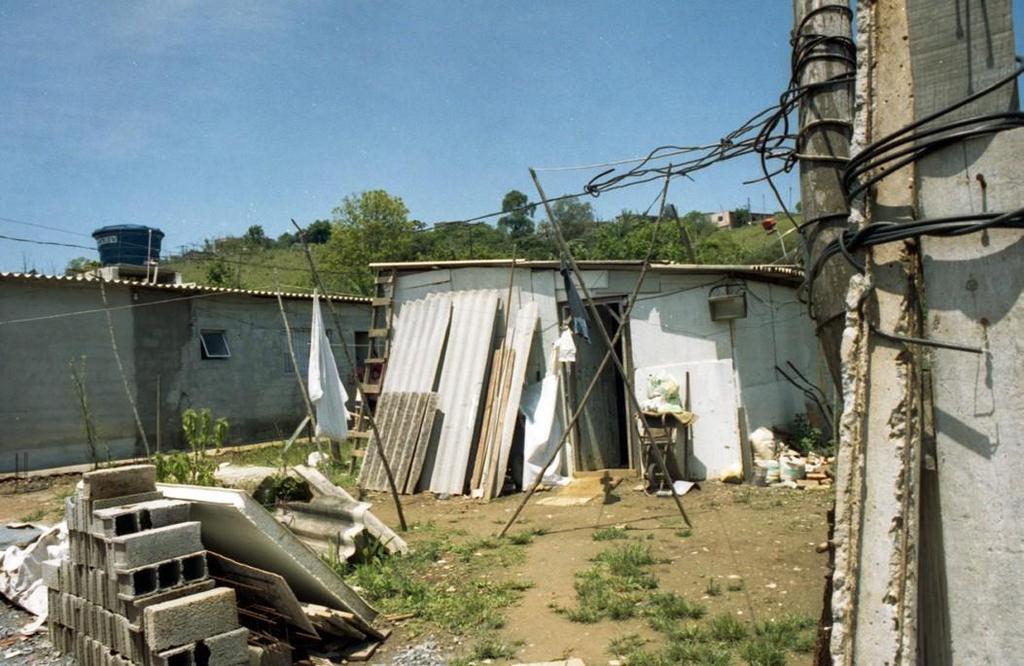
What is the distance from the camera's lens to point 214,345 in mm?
15719

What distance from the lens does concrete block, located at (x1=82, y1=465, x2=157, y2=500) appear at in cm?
440

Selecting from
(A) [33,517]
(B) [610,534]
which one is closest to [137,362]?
(A) [33,517]

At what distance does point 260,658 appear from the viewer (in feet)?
13.6

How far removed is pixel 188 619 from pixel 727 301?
799cm

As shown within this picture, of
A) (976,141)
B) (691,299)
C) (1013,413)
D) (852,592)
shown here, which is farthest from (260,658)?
(691,299)

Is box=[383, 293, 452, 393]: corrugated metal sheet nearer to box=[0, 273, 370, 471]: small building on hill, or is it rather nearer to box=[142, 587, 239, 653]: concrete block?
box=[0, 273, 370, 471]: small building on hill

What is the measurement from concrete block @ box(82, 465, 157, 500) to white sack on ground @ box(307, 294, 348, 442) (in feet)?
16.8

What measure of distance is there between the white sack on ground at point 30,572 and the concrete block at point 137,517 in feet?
8.04

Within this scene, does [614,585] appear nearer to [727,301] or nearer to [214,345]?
[727,301]

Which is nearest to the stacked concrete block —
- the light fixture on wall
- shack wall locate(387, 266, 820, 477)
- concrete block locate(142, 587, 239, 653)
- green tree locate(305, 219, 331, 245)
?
concrete block locate(142, 587, 239, 653)

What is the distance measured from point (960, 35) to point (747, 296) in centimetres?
903

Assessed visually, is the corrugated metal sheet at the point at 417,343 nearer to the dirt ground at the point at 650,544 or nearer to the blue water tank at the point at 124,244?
the dirt ground at the point at 650,544

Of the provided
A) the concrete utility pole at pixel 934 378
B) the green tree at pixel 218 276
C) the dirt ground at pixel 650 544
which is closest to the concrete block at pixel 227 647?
the dirt ground at pixel 650 544

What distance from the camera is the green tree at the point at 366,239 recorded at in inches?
1101
